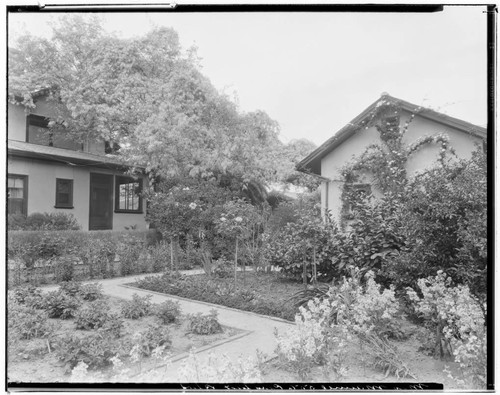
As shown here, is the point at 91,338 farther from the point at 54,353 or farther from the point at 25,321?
the point at 25,321

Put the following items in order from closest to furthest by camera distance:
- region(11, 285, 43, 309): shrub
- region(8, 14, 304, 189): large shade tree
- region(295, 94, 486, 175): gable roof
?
region(11, 285, 43, 309): shrub → region(8, 14, 304, 189): large shade tree → region(295, 94, 486, 175): gable roof

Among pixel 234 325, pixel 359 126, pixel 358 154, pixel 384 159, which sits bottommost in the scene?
pixel 234 325

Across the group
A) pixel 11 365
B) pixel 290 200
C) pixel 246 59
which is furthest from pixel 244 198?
pixel 11 365

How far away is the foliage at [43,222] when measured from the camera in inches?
128

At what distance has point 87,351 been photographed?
3.22m

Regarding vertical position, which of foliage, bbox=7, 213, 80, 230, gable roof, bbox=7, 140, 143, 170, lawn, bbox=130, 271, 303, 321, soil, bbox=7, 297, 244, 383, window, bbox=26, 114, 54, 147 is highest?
window, bbox=26, 114, 54, 147

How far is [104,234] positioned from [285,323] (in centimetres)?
257

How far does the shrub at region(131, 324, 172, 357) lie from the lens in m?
3.43

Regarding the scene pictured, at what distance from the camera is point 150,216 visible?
21.5 ft

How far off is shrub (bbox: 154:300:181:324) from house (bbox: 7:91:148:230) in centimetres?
107

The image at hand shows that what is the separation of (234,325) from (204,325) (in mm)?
454

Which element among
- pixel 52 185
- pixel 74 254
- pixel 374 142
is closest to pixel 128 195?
pixel 74 254

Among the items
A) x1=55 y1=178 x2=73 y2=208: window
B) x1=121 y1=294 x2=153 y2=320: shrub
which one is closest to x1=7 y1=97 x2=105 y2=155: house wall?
x1=55 y1=178 x2=73 y2=208: window

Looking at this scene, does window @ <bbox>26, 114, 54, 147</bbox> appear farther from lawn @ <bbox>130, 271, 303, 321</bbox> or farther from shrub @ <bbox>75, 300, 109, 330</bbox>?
lawn @ <bbox>130, 271, 303, 321</bbox>
